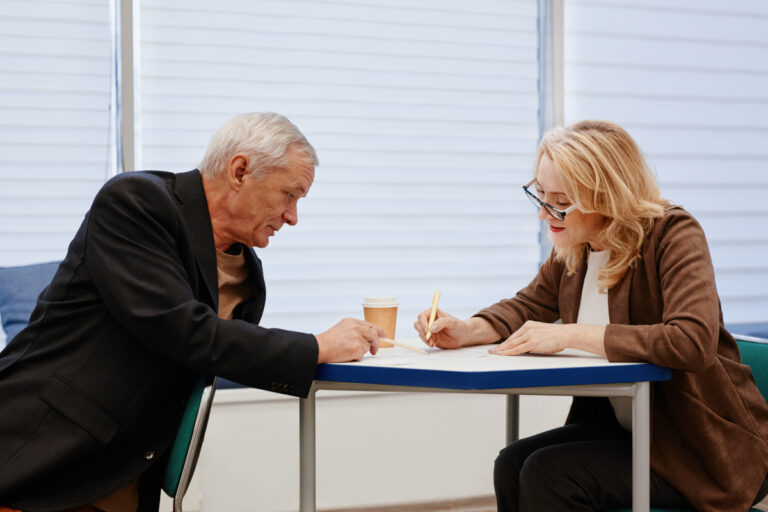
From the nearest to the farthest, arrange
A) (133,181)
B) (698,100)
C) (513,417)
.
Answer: (133,181), (513,417), (698,100)

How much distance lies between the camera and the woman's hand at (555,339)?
4.77 feet

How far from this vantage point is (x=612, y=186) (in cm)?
160

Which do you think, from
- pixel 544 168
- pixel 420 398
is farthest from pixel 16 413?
pixel 420 398

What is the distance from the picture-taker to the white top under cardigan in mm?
1648

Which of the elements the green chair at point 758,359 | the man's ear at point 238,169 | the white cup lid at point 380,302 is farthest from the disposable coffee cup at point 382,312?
the green chair at point 758,359

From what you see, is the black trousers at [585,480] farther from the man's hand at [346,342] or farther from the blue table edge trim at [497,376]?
the man's hand at [346,342]

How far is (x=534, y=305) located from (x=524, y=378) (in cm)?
70

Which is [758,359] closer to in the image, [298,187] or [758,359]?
[758,359]

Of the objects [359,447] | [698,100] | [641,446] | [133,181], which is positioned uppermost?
[698,100]

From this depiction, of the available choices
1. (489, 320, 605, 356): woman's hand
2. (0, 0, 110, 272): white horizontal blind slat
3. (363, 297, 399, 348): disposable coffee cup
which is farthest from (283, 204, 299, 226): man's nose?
(0, 0, 110, 272): white horizontal blind slat

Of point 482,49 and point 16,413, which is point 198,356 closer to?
point 16,413

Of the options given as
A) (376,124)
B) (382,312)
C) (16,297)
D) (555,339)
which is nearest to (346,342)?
(382,312)

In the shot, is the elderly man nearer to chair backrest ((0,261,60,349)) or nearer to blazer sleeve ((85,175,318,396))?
blazer sleeve ((85,175,318,396))

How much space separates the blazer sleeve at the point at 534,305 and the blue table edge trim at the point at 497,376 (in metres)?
0.56
